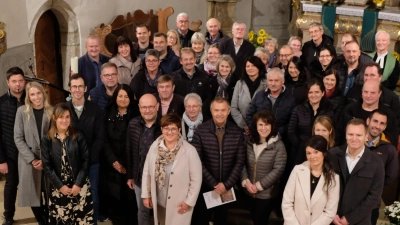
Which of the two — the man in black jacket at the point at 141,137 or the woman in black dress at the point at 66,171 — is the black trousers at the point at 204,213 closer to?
the man in black jacket at the point at 141,137

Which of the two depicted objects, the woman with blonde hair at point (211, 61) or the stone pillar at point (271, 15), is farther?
the stone pillar at point (271, 15)

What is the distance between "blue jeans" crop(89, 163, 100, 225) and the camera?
4.64 m

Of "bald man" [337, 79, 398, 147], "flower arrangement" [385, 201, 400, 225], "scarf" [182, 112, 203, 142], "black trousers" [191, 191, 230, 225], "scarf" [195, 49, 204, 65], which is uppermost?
"scarf" [195, 49, 204, 65]

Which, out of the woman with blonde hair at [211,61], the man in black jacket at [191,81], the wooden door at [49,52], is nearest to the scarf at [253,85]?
the man in black jacket at [191,81]

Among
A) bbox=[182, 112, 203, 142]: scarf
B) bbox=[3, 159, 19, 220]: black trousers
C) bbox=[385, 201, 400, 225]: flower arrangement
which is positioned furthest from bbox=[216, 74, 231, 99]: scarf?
bbox=[3, 159, 19, 220]: black trousers

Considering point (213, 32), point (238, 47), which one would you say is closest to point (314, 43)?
point (238, 47)

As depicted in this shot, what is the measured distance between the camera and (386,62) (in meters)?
5.70

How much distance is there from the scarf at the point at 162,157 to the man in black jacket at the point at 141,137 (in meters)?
0.30

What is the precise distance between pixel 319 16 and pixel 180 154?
18.1 ft

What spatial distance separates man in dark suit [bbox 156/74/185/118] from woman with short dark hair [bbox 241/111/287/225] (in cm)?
76

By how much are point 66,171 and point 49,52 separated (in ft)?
12.1

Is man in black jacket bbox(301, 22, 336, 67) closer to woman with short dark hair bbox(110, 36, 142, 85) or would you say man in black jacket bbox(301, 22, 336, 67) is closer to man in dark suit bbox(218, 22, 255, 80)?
man in dark suit bbox(218, 22, 255, 80)

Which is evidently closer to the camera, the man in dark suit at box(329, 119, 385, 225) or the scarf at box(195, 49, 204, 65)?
the man in dark suit at box(329, 119, 385, 225)

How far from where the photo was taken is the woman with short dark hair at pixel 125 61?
5.60 m
